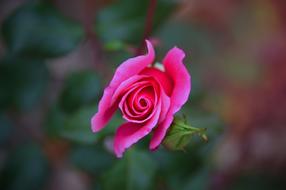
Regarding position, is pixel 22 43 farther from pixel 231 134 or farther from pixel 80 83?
pixel 231 134

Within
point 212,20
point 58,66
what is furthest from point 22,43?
point 212,20

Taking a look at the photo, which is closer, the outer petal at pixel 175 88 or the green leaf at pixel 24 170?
the outer petal at pixel 175 88

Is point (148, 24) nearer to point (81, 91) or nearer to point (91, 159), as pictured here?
point (81, 91)

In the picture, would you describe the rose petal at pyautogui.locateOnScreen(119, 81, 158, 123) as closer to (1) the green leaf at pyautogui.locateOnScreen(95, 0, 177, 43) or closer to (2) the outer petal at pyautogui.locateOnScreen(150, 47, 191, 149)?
(2) the outer petal at pyautogui.locateOnScreen(150, 47, 191, 149)

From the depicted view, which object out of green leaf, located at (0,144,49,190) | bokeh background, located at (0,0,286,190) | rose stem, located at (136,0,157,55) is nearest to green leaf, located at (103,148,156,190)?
bokeh background, located at (0,0,286,190)

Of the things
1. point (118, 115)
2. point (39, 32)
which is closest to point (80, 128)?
point (118, 115)

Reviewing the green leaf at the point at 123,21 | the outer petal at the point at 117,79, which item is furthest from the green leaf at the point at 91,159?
the outer petal at the point at 117,79

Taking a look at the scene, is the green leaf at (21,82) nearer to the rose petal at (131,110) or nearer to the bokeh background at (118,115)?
the bokeh background at (118,115)
